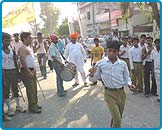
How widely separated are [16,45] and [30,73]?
16.1 feet

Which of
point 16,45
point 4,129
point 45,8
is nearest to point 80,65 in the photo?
point 16,45

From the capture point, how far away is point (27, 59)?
22.8ft

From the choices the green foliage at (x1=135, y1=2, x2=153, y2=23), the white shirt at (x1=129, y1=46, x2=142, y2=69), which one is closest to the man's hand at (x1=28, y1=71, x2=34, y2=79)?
the white shirt at (x1=129, y1=46, x2=142, y2=69)

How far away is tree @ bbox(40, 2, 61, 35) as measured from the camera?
82.5m

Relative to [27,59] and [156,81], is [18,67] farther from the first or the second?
[156,81]

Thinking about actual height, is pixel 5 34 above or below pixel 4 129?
above

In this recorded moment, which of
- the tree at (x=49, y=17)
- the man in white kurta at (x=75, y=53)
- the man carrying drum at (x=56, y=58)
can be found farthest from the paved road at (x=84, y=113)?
the tree at (x=49, y=17)

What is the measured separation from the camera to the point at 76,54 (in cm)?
1023

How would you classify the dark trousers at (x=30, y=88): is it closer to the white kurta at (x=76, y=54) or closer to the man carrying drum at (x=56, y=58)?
the man carrying drum at (x=56, y=58)

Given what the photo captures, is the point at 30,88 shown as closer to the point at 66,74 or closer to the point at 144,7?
the point at 66,74

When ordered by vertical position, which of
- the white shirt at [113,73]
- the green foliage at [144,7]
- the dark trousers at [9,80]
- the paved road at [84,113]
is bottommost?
the paved road at [84,113]

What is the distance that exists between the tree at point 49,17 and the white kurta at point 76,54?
72438 mm

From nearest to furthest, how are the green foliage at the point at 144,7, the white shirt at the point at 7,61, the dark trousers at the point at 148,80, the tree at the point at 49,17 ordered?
the white shirt at the point at 7,61 → the dark trousers at the point at 148,80 → the green foliage at the point at 144,7 → the tree at the point at 49,17

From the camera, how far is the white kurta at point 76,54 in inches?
403
